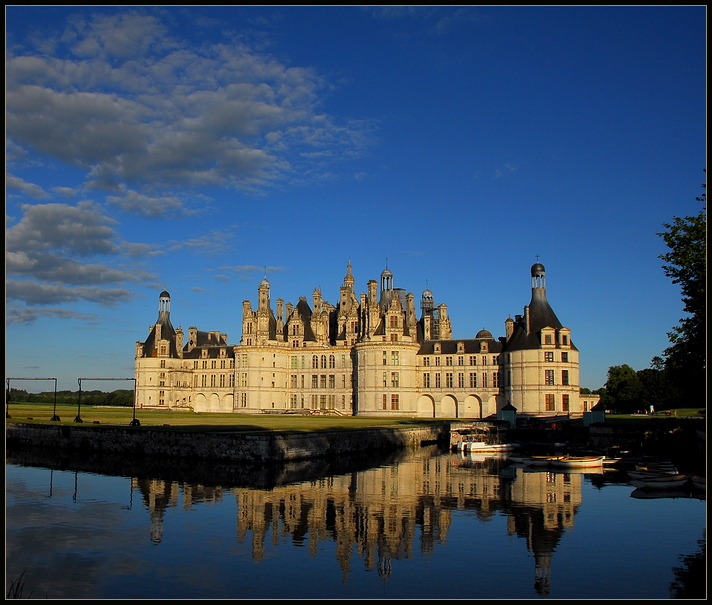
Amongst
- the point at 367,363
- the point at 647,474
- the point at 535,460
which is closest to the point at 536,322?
the point at 367,363

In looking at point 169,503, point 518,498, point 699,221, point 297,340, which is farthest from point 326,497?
point 297,340

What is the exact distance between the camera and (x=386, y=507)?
74.2 ft

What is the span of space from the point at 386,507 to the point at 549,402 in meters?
40.9

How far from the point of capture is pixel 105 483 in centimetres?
2741

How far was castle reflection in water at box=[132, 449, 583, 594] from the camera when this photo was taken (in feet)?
57.7

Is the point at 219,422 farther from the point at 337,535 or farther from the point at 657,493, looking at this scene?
the point at 657,493

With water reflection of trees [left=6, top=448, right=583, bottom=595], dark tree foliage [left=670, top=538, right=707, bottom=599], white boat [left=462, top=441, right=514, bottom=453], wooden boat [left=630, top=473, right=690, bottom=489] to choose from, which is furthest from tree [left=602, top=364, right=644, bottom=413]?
dark tree foliage [left=670, top=538, right=707, bottom=599]

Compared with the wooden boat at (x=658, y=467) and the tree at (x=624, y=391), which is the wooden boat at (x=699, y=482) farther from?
the tree at (x=624, y=391)

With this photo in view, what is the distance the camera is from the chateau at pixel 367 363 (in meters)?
60.4

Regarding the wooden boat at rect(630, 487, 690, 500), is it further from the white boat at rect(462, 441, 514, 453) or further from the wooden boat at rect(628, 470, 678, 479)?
the white boat at rect(462, 441, 514, 453)

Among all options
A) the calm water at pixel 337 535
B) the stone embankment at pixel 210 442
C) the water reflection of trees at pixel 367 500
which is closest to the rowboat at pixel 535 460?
the water reflection of trees at pixel 367 500

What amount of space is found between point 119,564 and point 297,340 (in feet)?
201

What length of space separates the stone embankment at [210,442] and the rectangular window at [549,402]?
63.1 ft

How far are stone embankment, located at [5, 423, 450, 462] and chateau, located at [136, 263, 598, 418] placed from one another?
64.8 ft
